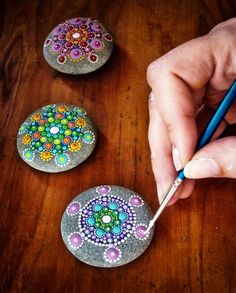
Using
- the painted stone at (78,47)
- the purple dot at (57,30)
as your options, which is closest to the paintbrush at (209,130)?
the painted stone at (78,47)

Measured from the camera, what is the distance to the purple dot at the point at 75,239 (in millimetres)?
598

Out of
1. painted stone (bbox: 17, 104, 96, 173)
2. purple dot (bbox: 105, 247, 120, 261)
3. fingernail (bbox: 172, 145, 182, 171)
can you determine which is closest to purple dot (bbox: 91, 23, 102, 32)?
painted stone (bbox: 17, 104, 96, 173)

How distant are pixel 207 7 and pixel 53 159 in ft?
1.85

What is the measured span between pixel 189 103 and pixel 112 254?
0.88ft

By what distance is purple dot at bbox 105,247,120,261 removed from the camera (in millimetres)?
585

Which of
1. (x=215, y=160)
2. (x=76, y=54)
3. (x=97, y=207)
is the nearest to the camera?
(x=215, y=160)

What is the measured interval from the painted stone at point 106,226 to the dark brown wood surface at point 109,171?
2 centimetres

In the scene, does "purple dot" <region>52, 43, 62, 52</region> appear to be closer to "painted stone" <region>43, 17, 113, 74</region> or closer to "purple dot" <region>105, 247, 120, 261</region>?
"painted stone" <region>43, 17, 113, 74</region>

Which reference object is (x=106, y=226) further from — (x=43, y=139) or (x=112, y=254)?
(x=43, y=139)

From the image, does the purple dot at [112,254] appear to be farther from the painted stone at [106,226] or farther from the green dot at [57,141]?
the green dot at [57,141]

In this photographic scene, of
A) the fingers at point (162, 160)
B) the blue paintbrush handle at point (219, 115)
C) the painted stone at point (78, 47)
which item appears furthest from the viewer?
the painted stone at point (78, 47)

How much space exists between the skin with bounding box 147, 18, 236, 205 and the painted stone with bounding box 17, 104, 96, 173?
126mm

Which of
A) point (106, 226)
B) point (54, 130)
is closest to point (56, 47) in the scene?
point (54, 130)

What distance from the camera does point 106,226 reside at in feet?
2.00
